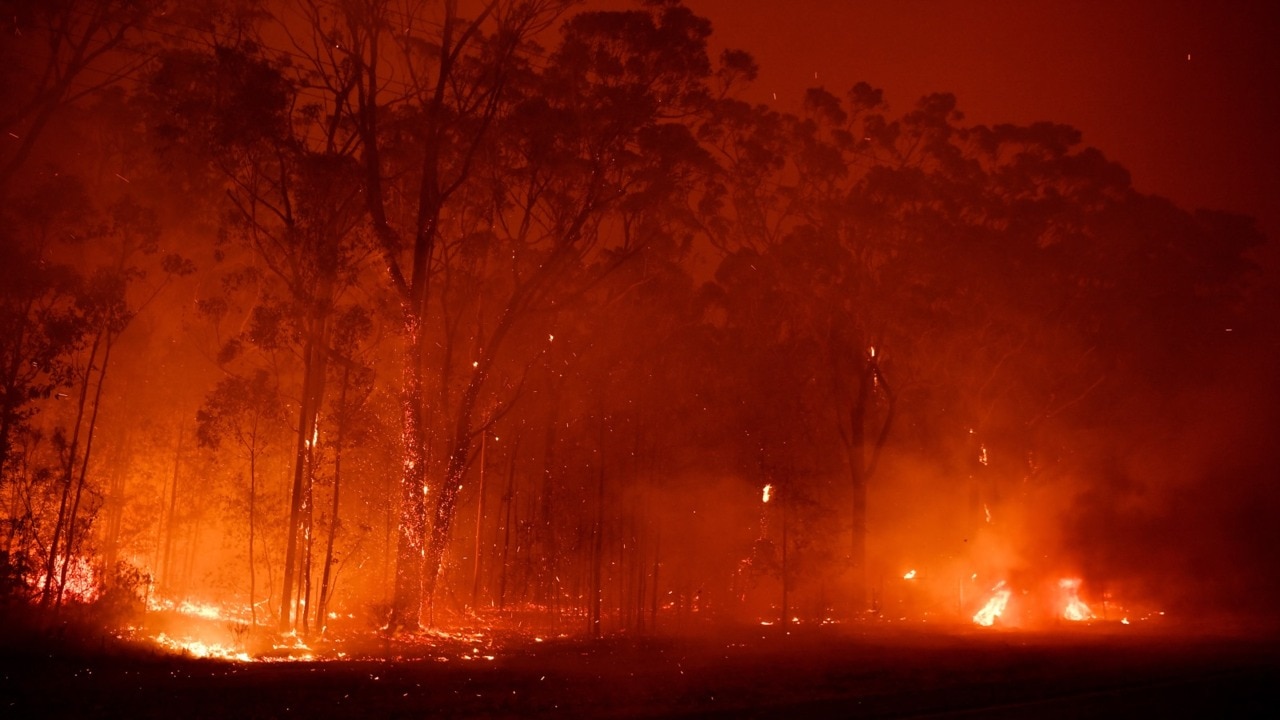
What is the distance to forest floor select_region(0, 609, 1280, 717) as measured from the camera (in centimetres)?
1061

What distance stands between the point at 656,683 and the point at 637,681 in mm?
272

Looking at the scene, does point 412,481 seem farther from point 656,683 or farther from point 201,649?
point 656,683

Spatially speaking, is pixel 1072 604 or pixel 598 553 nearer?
pixel 598 553

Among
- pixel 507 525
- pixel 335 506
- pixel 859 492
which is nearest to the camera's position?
pixel 335 506

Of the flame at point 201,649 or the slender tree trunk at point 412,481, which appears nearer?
the flame at point 201,649

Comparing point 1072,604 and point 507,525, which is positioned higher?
point 507,525

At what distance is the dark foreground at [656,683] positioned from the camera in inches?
416

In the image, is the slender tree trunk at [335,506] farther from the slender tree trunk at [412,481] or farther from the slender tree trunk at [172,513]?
the slender tree trunk at [172,513]

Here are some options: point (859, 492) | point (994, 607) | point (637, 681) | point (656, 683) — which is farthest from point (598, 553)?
point (994, 607)

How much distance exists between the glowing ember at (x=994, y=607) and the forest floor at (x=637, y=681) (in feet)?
36.3

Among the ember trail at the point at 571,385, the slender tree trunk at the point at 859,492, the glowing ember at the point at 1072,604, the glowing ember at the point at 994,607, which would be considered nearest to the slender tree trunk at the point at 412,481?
the ember trail at the point at 571,385

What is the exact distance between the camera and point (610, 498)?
26078 millimetres

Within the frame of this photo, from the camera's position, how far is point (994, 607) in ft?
102

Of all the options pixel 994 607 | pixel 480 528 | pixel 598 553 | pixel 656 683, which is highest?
pixel 480 528
